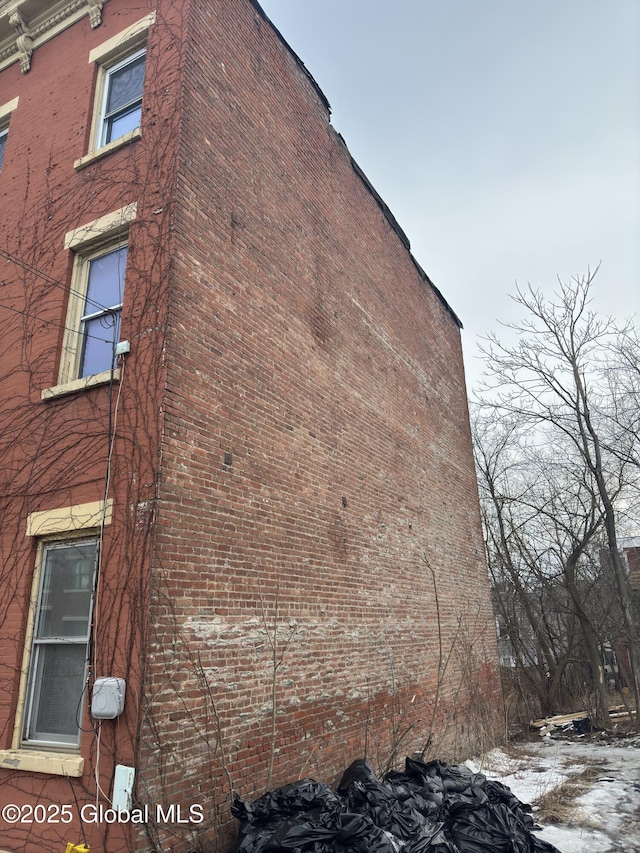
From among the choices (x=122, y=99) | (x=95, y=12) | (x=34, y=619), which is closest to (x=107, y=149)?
(x=122, y=99)

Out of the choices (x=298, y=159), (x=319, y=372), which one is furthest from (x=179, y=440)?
(x=298, y=159)

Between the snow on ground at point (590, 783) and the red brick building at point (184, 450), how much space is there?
1.36 m

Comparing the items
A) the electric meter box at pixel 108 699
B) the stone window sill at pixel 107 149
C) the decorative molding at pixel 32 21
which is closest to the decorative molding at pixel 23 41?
the decorative molding at pixel 32 21

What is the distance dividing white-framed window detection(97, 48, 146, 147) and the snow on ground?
379 inches

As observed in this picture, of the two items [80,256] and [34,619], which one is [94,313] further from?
[34,619]

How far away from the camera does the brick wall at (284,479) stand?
5184 mm

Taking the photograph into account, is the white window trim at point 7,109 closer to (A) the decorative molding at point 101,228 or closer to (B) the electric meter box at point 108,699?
(A) the decorative molding at point 101,228

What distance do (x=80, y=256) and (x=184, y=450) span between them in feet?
10.1

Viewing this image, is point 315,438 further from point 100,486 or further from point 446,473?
point 446,473

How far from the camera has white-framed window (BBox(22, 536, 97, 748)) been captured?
16.3 ft

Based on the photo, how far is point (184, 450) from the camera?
5.30m

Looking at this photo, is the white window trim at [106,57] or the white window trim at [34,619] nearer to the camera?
the white window trim at [34,619]

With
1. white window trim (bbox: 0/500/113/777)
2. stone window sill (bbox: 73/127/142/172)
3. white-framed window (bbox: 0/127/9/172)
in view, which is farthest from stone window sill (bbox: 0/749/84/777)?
white-framed window (bbox: 0/127/9/172)

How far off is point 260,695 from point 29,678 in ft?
7.14
